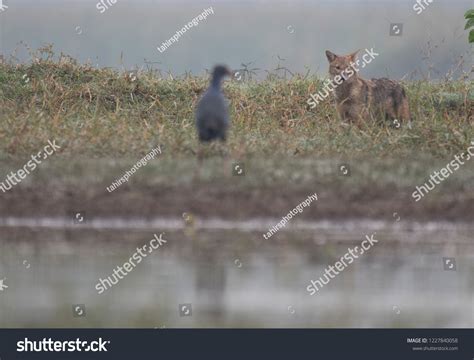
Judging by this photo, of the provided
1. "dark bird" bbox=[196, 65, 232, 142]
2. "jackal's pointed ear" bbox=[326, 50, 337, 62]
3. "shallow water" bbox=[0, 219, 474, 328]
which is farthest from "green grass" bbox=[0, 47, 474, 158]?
"shallow water" bbox=[0, 219, 474, 328]

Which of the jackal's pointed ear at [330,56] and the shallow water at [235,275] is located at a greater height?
the jackal's pointed ear at [330,56]

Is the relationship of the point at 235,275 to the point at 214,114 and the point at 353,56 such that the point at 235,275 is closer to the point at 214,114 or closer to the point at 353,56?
the point at 214,114

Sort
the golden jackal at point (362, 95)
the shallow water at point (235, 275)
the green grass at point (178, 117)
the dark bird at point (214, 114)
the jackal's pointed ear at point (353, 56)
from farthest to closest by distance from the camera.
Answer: the golden jackal at point (362, 95), the jackal's pointed ear at point (353, 56), the green grass at point (178, 117), the dark bird at point (214, 114), the shallow water at point (235, 275)

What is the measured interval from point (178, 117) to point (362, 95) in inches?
101

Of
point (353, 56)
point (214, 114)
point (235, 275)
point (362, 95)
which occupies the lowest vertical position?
point (235, 275)

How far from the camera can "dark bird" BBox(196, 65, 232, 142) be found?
387 inches

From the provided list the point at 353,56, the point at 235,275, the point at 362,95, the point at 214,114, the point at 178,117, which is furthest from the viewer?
the point at 178,117

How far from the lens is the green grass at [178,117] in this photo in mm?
10352

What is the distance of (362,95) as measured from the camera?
12.1 m

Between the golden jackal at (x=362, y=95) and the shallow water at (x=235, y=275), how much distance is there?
11.3 feet

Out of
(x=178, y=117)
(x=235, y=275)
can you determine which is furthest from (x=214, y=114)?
(x=178, y=117)

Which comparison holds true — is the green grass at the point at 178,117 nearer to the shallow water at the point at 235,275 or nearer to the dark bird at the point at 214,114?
the dark bird at the point at 214,114

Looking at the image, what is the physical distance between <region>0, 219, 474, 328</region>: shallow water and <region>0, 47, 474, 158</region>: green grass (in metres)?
1.63

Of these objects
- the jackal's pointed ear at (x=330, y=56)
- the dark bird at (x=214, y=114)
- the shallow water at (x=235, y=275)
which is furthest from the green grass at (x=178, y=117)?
the shallow water at (x=235, y=275)
